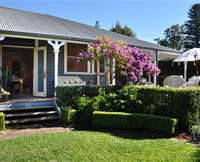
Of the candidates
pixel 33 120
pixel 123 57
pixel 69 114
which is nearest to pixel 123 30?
pixel 123 57

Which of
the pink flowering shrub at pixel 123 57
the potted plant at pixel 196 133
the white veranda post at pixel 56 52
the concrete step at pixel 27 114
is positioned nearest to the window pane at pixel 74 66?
the white veranda post at pixel 56 52

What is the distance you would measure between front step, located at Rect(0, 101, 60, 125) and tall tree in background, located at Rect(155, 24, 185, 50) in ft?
141

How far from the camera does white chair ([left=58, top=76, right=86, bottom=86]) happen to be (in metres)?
9.17

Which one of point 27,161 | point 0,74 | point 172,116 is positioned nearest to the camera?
point 27,161

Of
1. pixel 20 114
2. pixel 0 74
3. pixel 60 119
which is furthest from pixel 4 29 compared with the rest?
pixel 60 119

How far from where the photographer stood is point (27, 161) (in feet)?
11.9

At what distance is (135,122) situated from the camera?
5.77m

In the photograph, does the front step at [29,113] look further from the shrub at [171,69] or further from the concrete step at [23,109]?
the shrub at [171,69]

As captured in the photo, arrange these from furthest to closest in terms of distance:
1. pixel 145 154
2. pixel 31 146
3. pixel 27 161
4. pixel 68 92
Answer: pixel 68 92 → pixel 31 146 → pixel 145 154 → pixel 27 161

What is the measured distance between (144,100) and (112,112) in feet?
3.92

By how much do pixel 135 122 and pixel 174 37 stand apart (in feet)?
148

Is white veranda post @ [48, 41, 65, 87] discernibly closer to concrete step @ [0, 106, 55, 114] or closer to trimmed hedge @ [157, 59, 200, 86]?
concrete step @ [0, 106, 55, 114]

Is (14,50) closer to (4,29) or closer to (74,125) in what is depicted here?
(4,29)

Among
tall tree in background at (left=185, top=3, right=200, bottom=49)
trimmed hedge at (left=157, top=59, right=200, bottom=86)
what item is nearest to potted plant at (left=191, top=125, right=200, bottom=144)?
trimmed hedge at (left=157, top=59, right=200, bottom=86)
